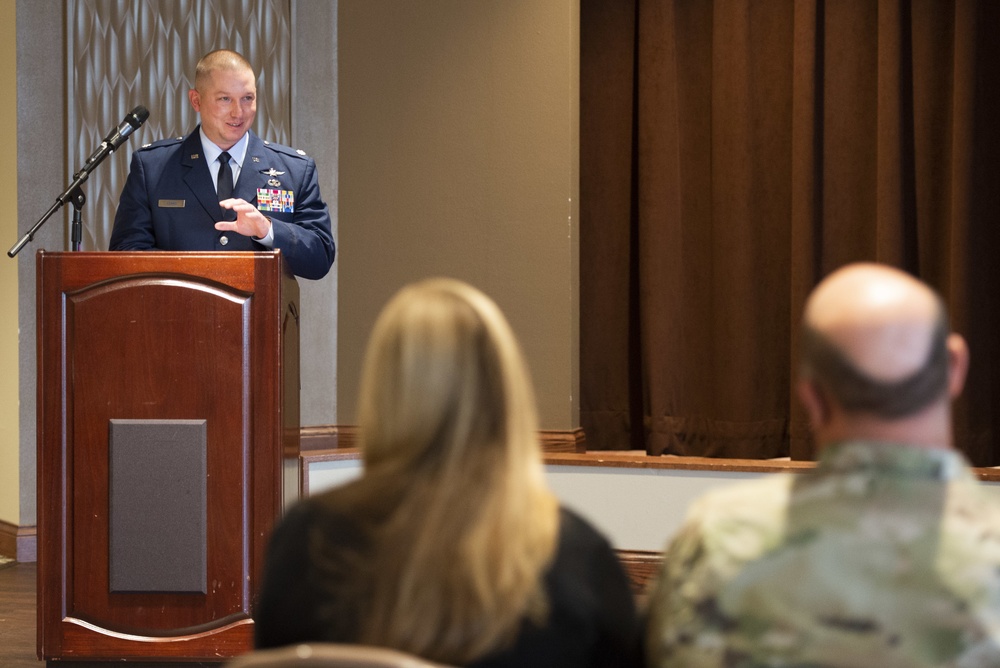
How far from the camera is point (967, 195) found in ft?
14.7

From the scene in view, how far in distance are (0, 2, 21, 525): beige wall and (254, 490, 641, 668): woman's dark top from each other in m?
4.28

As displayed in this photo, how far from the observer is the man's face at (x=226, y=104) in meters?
3.59

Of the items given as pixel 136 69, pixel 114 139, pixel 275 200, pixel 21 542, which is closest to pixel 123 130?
pixel 114 139

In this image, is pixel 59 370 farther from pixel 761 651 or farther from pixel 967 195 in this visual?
pixel 967 195

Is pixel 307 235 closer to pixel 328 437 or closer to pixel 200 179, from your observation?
pixel 200 179

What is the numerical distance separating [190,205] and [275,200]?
9.9 inches

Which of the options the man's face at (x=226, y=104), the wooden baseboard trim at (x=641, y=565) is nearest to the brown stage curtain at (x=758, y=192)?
the wooden baseboard trim at (x=641, y=565)

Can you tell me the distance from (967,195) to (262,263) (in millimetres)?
2767

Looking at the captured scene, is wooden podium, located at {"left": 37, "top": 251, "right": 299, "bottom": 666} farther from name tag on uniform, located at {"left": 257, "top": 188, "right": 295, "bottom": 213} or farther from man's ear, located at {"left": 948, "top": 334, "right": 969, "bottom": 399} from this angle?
man's ear, located at {"left": 948, "top": 334, "right": 969, "bottom": 399}

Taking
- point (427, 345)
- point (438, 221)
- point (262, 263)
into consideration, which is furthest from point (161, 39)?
point (427, 345)

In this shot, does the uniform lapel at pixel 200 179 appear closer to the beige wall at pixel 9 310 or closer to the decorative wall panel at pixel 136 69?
the decorative wall panel at pixel 136 69

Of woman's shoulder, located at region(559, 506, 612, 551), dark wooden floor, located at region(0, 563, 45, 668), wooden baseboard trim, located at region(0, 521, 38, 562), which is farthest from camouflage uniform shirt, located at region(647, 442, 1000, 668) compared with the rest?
wooden baseboard trim, located at region(0, 521, 38, 562)

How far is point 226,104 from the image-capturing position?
11.9ft

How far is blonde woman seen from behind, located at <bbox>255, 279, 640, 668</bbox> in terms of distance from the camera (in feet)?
4.16
